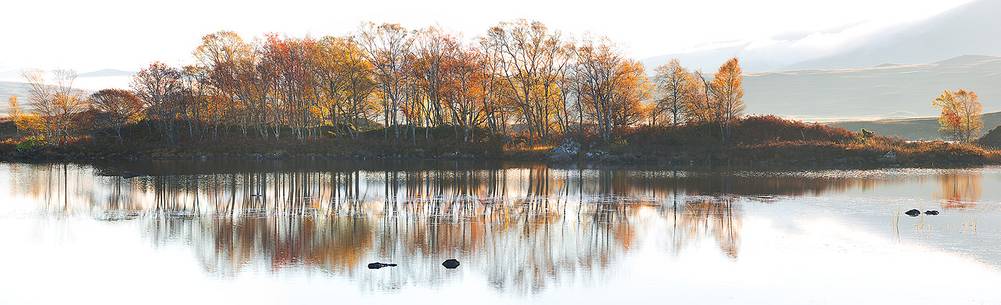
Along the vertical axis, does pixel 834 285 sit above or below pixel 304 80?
below

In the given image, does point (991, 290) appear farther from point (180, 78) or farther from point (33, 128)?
point (33, 128)

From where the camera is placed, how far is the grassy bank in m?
62.4

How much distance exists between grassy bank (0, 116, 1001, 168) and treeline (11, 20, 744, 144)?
4.93 feet

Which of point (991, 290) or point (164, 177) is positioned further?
point (164, 177)

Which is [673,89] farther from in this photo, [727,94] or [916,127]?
[916,127]

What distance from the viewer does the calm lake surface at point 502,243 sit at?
18.7 m

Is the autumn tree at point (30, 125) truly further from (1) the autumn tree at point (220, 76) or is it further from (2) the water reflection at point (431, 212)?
(2) the water reflection at point (431, 212)

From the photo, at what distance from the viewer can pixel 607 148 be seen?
70.3 metres

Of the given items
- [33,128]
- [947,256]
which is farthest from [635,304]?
[33,128]

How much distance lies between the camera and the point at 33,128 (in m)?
85.4

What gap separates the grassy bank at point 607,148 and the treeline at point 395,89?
150 centimetres

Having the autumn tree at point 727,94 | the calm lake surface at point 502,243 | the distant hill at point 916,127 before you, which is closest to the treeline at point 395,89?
the autumn tree at point 727,94

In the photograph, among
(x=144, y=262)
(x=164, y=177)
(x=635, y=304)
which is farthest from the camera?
(x=164, y=177)

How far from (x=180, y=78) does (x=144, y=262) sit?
66880 millimetres
